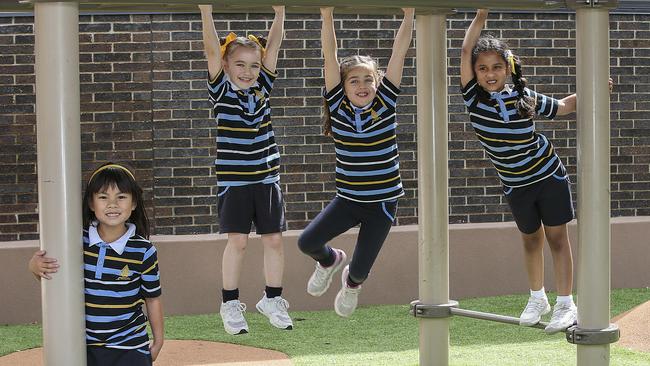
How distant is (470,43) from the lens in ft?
19.1

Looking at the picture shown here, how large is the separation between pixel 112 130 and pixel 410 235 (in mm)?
2560

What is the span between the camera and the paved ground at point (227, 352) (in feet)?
23.8

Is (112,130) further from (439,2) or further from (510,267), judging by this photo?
(439,2)

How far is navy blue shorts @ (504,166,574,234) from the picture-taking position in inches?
231

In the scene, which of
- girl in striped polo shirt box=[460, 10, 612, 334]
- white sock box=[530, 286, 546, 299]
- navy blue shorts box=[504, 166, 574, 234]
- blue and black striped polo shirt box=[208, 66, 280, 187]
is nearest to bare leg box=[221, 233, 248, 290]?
blue and black striped polo shirt box=[208, 66, 280, 187]

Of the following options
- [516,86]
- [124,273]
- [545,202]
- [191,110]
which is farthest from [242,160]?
[191,110]

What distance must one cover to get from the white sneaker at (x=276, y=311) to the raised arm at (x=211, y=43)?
1.13m

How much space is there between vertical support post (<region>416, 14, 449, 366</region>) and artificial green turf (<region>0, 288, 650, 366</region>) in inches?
44.4

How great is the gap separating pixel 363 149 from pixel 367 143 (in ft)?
0.12

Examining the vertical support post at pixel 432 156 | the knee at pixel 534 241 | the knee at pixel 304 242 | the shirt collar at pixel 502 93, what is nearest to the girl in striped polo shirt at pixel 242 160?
the knee at pixel 304 242

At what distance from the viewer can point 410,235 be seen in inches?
366

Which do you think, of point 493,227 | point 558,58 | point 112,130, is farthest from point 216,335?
point 558,58

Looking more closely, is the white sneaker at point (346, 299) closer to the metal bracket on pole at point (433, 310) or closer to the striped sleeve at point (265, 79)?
the metal bracket on pole at point (433, 310)

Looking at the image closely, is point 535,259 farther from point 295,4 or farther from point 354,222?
point 295,4
